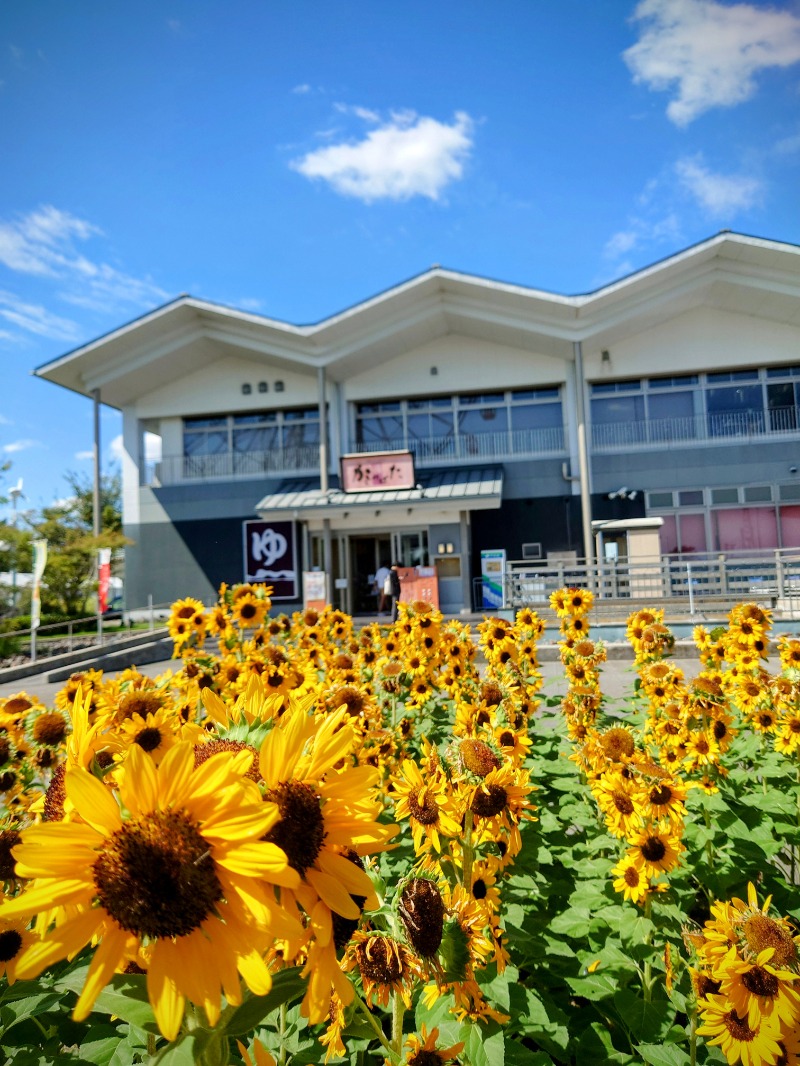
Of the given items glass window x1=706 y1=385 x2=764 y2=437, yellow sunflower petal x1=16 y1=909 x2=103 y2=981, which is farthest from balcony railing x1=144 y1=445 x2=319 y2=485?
yellow sunflower petal x1=16 y1=909 x2=103 y2=981

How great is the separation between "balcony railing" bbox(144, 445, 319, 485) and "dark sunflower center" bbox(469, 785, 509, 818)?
66.9 feet

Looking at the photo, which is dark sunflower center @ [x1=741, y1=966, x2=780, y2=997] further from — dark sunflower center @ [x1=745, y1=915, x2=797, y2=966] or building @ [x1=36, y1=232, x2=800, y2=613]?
building @ [x1=36, y1=232, x2=800, y2=613]

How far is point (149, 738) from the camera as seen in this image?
1.27 meters

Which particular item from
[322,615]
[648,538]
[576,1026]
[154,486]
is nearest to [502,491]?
[648,538]

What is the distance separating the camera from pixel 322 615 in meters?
4.57

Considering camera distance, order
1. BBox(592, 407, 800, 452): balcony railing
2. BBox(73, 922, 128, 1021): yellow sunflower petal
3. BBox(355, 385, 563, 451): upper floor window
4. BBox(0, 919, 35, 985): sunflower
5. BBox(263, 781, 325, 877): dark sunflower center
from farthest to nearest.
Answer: BBox(355, 385, 563, 451): upper floor window, BBox(592, 407, 800, 452): balcony railing, BBox(0, 919, 35, 985): sunflower, BBox(263, 781, 325, 877): dark sunflower center, BBox(73, 922, 128, 1021): yellow sunflower petal

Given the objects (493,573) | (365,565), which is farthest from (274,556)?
(493,573)

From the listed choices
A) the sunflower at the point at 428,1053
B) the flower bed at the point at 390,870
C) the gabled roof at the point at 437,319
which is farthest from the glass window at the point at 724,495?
the sunflower at the point at 428,1053

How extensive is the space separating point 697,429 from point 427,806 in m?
21.0

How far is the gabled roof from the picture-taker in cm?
1831

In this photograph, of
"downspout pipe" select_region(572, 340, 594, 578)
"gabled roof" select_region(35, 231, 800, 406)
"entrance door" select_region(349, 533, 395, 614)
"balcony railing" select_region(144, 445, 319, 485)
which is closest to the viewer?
"gabled roof" select_region(35, 231, 800, 406)

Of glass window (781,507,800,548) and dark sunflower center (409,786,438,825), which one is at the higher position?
glass window (781,507,800,548)

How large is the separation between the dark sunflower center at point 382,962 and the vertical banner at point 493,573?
16.6 metres

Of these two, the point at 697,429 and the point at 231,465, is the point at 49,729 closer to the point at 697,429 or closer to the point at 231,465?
the point at 231,465
